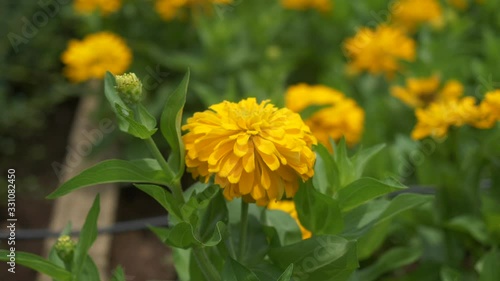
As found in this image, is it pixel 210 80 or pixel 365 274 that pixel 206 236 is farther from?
pixel 210 80

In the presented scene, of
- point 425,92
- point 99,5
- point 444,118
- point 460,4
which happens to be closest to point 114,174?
point 444,118

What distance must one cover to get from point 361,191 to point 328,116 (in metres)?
0.67

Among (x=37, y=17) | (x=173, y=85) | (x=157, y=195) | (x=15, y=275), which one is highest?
(x=157, y=195)

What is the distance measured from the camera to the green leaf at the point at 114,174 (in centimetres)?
86

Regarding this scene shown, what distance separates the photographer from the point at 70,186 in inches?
33.9

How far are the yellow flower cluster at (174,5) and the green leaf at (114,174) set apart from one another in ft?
4.55

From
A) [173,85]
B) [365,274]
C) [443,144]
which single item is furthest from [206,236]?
[173,85]

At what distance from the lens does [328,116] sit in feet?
5.41

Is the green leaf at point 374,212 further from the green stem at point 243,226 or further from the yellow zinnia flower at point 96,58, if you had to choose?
the yellow zinnia flower at point 96,58

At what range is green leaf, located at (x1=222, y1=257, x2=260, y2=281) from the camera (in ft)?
2.97

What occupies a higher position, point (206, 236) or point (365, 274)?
point (206, 236)

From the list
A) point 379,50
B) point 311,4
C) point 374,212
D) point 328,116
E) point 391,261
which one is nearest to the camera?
point 374,212

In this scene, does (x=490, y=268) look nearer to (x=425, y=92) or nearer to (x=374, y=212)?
(x=374, y=212)

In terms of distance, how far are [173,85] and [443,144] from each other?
1.10 m
